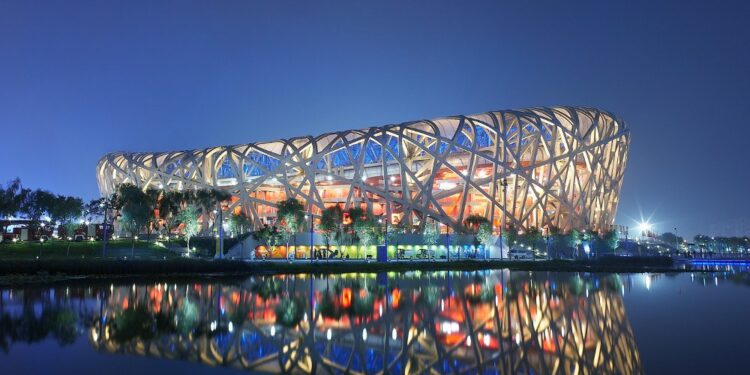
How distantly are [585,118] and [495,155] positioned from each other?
19095 mm

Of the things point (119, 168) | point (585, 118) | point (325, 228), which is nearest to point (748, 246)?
point (585, 118)

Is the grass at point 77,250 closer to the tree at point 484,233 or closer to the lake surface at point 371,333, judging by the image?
the lake surface at point 371,333

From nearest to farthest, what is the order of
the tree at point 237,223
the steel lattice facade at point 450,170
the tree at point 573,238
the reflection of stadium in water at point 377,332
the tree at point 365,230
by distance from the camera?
the reflection of stadium in water at point 377,332
the tree at point 365,230
the tree at point 237,223
the tree at point 573,238
the steel lattice facade at point 450,170

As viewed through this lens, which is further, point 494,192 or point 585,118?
point 585,118

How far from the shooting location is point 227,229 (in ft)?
268

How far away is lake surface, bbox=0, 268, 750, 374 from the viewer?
10.6 metres

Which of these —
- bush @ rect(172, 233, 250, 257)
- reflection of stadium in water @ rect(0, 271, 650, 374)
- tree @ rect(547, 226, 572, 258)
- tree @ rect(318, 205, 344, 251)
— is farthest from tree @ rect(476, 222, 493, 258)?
reflection of stadium in water @ rect(0, 271, 650, 374)

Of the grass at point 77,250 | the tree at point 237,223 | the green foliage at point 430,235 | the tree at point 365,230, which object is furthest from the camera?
the tree at point 237,223

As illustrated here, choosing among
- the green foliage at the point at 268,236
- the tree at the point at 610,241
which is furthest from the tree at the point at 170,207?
the tree at the point at 610,241

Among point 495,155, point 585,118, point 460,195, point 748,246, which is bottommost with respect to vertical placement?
point 748,246

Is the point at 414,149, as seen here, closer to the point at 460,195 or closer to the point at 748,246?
the point at 460,195

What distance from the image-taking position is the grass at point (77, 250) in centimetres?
4847

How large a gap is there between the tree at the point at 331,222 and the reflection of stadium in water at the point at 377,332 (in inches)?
1448

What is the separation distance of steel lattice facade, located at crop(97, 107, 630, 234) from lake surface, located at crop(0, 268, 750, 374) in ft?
167
